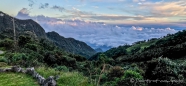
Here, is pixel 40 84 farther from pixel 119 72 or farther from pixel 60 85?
pixel 119 72

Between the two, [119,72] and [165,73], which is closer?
[165,73]

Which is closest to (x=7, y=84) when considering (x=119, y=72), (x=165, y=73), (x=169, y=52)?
(x=165, y=73)

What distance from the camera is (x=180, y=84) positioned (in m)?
13.9

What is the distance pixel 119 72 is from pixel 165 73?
836 inches

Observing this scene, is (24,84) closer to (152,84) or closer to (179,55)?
(152,84)

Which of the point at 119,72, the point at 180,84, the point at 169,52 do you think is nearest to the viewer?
the point at 180,84

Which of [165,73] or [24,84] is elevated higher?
[165,73]

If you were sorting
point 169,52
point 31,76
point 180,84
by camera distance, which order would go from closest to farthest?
point 180,84, point 31,76, point 169,52

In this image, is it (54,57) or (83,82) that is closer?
(83,82)

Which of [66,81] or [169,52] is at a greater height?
[66,81]

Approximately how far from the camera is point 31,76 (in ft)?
65.6

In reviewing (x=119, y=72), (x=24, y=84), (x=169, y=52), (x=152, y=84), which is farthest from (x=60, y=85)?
(x=169, y=52)

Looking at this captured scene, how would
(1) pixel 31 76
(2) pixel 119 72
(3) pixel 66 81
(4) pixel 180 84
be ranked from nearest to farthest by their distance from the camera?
(4) pixel 180 84
(3) pixel 66 81
(1) pixel 31 76
(2) pixel 119 72

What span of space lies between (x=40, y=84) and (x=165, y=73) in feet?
30.2
